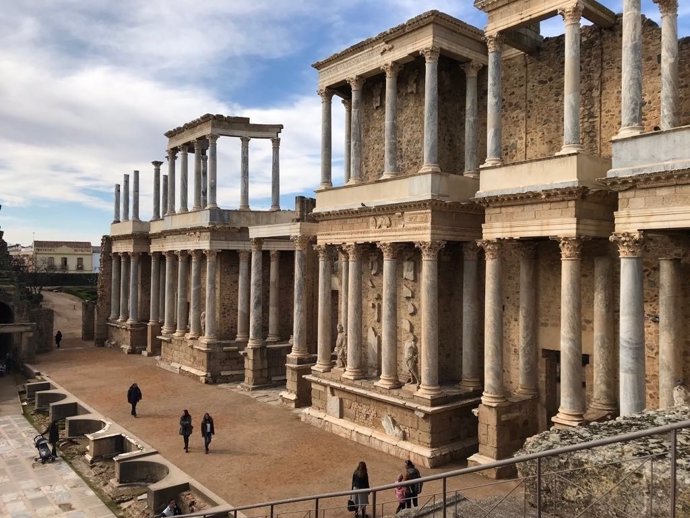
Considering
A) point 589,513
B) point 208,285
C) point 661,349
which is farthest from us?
point 208,285

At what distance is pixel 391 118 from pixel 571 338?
27.9 ft

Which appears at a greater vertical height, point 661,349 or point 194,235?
point 194,235

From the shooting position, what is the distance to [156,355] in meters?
34.2

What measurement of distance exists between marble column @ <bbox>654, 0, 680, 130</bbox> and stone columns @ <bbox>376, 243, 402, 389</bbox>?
Result: 26.0 feet

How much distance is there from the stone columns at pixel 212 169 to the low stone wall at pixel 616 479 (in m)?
23.5

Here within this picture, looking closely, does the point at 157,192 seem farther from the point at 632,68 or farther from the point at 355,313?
the point at 632,68

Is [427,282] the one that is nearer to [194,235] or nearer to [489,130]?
[489,130]

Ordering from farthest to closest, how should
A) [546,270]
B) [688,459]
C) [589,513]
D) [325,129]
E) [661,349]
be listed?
1. [325,129]
2. [546,270]
3. [661,349]
4. [589,513]
5. [688,459]

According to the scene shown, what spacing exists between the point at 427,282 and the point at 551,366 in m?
4.12

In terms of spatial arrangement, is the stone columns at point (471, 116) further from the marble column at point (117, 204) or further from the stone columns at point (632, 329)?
the marble column at point (117, 204)

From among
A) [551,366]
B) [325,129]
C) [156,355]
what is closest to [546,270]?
[551,366]

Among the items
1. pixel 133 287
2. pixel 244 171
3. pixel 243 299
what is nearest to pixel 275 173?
pixel 244 171

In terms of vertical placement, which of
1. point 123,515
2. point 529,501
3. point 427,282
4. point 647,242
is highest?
point 647,242

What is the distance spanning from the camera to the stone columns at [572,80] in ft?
43.0
